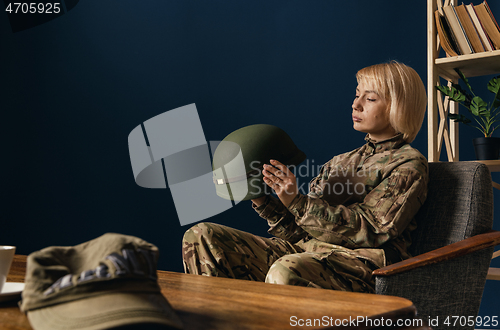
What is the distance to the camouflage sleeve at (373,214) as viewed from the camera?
1.20m

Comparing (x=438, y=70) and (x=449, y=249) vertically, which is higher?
(x=438, y=70)

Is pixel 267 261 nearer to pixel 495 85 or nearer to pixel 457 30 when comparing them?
pixel 495 85

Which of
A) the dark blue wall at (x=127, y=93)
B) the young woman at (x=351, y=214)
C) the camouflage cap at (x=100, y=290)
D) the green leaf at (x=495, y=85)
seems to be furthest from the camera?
the dark blue wall at (x=127, y=93)

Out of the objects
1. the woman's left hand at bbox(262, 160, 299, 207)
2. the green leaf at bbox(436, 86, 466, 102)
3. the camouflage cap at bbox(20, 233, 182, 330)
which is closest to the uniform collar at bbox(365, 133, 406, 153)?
the woman's left hand at bbox(262, 160, 299, 207)

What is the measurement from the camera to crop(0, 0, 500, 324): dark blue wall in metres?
2.63

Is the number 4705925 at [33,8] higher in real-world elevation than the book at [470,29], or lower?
higher

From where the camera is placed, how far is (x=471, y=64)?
1871 millimetres

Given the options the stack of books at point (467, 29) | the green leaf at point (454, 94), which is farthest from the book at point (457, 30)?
the green leaf at point (454, 94)

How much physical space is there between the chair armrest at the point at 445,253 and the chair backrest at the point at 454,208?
0.05m

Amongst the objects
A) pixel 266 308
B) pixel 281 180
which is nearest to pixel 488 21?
pixel 281 180

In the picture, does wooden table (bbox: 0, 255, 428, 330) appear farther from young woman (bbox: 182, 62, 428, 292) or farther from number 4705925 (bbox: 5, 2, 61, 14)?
number 4705925 (bbox: 5, 2, 61, 14)

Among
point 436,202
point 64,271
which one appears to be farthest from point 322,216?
point 64,271

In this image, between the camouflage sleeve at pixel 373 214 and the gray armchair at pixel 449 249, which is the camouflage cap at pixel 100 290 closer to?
the gray armchair at pixel 449 249

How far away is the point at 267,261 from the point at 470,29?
1371 mm
